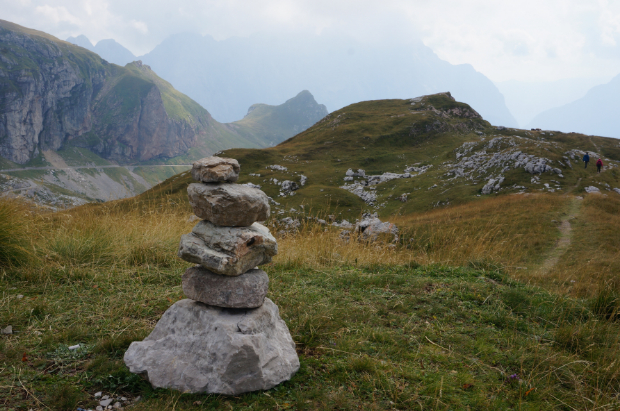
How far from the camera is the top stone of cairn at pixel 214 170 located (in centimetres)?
515

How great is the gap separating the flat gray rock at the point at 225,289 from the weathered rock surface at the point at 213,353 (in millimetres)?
155

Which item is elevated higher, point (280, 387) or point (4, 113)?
point (4, 113)

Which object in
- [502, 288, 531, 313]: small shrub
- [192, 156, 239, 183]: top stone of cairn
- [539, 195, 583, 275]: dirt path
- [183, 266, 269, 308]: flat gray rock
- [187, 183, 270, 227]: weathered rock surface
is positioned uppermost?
[192, 156, 239, 183]: top stone of cairn

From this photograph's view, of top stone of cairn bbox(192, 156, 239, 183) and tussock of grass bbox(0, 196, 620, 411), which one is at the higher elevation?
top stone of cairn bbox(192, 156, 239, 183)

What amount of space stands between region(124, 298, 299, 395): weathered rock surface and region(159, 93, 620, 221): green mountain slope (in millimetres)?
19396

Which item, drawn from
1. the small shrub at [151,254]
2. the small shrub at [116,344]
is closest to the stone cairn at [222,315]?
the small shrub at [116,344]

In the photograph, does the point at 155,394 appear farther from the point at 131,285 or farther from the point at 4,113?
the point at 4,113

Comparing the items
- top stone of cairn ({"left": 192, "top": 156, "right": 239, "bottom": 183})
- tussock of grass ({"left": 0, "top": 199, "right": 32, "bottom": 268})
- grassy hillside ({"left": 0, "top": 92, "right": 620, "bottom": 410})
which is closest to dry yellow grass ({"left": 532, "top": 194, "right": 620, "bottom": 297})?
grassy hillside ({"left": 0, "top": 92, "right": 620, "bottom": 410})

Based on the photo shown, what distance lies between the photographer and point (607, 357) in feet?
16.3

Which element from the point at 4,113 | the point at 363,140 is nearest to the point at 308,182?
the point at 363,140

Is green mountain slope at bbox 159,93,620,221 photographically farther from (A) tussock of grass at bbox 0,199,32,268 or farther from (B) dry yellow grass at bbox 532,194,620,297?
(A) tussock of grass at bbox 0,199,32,268

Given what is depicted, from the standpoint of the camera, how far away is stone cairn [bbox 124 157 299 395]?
14.5 feet

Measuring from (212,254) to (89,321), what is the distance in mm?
2959

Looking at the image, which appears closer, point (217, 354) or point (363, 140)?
point (217, 354)
